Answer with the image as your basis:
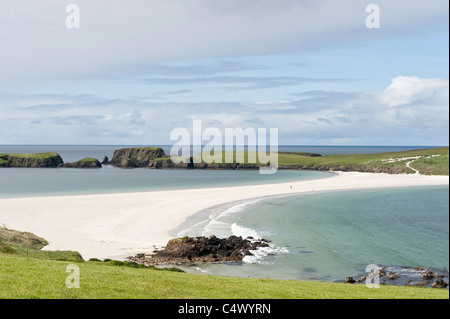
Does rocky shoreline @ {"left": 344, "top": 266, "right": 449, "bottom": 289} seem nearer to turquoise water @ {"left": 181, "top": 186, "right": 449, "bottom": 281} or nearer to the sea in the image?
the sea

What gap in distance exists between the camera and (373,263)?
49.2m

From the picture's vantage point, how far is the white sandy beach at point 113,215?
183 feet

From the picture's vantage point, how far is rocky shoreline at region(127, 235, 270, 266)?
49.3m

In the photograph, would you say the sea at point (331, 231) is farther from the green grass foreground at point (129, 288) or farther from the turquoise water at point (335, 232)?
the green grass foreground at point (129, 288)

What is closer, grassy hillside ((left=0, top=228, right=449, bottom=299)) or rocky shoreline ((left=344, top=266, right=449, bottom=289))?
grassy hillside ((left=0, top=228, right=449, bottom=299))

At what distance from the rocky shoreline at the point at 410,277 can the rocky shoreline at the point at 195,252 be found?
16036 millimetres

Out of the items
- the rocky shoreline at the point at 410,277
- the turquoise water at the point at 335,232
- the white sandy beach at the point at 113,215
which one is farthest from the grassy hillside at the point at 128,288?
the rocky shoreline at the point at 410,277

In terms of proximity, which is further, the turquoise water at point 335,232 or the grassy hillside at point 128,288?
the turquoise water at point 335,232

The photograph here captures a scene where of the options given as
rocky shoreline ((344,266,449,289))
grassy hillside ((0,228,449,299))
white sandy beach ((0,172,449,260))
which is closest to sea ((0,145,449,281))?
rocky shoreline ((344,266,449,289))

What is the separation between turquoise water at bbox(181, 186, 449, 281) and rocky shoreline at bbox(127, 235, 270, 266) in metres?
2.47
